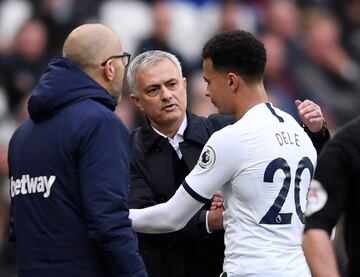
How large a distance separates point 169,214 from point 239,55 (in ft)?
2.56

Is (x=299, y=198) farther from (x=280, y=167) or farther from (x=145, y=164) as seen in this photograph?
(x=145, y=164)

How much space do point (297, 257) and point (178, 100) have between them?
1.26m

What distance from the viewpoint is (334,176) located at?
4172 millimetres

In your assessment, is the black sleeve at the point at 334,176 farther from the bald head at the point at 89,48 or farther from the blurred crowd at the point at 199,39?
the blurred crowd at the point at 199,39

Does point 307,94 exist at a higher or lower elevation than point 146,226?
higher

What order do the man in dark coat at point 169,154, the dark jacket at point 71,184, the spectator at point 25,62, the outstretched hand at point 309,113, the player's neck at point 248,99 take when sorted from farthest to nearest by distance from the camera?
the spectator at point 25,62 < the man in dark coat at point 169,154 < the outstretched hand at point 309,113 < the player's neck at point 248,99 < the dark jacket at point 71,184

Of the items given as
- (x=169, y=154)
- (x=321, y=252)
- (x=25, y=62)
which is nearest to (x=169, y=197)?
(x=169, y=154)

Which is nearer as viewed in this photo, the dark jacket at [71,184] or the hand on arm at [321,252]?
the hand on arm at [321,252]

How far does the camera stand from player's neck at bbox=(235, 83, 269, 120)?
513 centimetres

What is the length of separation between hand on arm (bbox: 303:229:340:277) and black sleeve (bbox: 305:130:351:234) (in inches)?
1.5

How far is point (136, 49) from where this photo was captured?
11695 millimetres

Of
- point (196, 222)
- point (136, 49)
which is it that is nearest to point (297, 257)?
point (196, 222)

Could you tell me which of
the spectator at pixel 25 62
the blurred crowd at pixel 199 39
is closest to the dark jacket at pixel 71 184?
the blurred crowd at pixel 199 39

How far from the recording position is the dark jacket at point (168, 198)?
5754 millimetres
